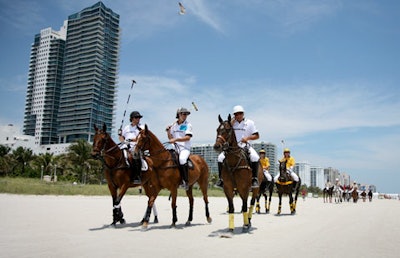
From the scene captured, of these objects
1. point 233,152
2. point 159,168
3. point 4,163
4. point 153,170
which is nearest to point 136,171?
point 153,170

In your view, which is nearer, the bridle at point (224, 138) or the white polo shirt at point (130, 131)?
the bridle at point (224, 138)

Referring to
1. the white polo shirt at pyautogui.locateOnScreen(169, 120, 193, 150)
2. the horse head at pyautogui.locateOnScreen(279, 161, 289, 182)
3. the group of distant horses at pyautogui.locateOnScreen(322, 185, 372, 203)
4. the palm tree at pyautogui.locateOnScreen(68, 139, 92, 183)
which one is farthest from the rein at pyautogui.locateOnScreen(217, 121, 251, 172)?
the palm tree at pyautogui.locateOnScreen(68, 139, 92, 183)

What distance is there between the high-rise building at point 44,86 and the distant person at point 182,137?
176 meters

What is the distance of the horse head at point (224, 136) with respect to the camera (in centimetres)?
886

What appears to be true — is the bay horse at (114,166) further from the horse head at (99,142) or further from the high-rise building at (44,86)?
the high-rise building at (44,86)

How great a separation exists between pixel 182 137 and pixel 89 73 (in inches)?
6670

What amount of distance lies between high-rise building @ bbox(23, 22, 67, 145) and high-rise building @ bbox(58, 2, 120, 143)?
201 inches

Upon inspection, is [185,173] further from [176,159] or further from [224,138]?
[224,138]

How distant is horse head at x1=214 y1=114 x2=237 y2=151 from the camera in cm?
886

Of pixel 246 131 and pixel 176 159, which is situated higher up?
pixel 246 131

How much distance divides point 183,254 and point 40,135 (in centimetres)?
18423

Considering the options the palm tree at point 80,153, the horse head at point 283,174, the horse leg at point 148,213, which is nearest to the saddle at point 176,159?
the horse leg at point 148,213

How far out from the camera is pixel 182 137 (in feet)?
36.0

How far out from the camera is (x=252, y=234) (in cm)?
903
